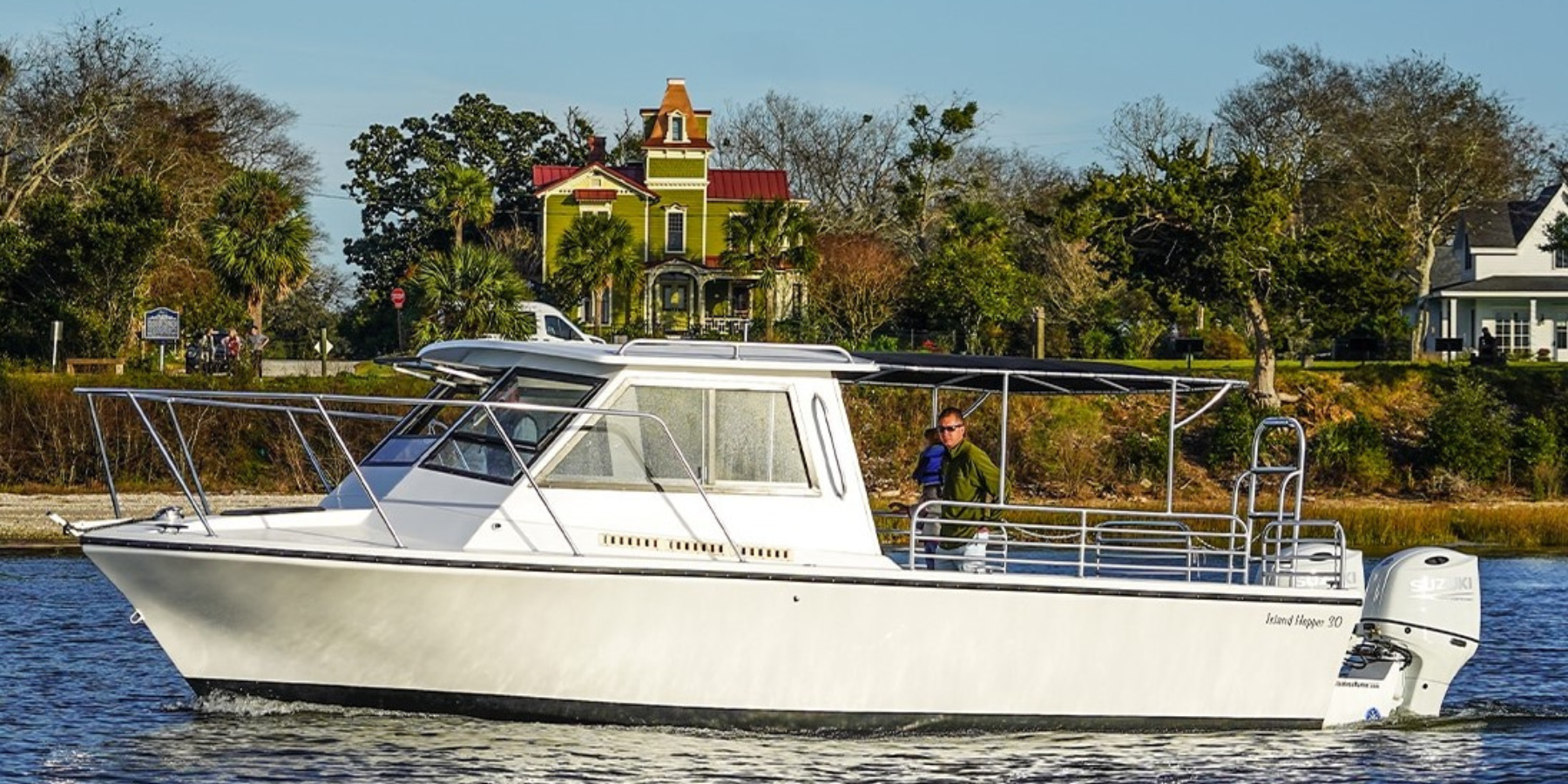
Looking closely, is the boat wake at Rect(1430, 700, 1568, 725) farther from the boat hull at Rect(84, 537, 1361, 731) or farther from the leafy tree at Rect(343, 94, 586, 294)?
the leafy tree at Rect(343, 94, 586, 294)

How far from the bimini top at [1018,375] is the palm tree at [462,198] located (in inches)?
1889

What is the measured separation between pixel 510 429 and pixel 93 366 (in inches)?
1136

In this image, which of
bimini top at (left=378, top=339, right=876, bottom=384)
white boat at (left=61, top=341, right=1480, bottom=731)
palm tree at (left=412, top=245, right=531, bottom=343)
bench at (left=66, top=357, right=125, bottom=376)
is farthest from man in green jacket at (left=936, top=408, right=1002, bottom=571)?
bench at (left=66, top=357, right=125, bottom=376)

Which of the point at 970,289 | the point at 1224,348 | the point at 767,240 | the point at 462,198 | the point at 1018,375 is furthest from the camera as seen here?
the point at 462,198

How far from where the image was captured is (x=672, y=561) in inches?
511

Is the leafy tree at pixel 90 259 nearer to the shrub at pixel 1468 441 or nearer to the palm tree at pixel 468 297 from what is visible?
the palm tree at pixel 468 297

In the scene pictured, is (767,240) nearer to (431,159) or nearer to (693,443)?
(431,159)

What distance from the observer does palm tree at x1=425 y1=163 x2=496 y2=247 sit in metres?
62.2

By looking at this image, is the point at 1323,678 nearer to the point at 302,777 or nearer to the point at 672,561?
the point at 672,561

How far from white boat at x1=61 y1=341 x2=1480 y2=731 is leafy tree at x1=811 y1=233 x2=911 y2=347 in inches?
1465

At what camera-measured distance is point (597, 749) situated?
1293 cm

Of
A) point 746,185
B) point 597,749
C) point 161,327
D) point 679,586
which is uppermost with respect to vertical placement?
point 746,185

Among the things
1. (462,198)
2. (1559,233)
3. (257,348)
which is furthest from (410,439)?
(462,198)

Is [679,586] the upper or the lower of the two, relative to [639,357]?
lower
